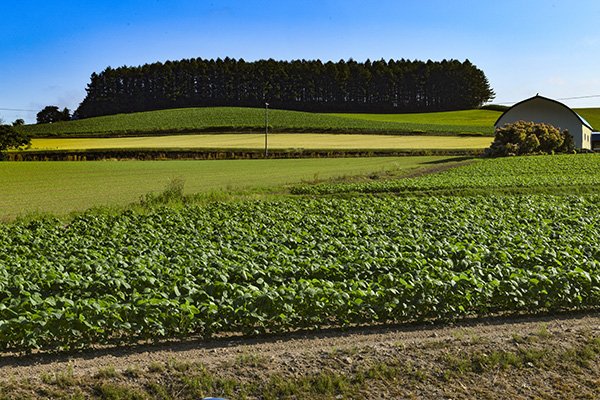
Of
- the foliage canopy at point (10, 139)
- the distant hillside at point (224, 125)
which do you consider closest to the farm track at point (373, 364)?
the foliage canopy at point (10, 139)

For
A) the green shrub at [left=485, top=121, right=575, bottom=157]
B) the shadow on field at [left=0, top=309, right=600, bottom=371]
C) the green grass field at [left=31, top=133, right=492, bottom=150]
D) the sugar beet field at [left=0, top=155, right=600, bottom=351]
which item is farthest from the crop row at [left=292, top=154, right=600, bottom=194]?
the green grass field at [left=31, top=133, right=492, bottom=150]

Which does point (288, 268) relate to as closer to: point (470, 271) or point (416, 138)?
point (470, 271)

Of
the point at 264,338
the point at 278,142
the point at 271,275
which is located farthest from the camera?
the point at 278,142

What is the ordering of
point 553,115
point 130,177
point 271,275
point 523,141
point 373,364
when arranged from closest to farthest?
point 373,364 < point 271,275 < point 130,177 < point 523,141 < point 553,115

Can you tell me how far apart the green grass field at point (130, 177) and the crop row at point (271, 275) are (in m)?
13.6

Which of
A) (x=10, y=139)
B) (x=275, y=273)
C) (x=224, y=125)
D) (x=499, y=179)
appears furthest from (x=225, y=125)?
(x=275, y=273)

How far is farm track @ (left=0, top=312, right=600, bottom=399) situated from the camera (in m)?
7.47

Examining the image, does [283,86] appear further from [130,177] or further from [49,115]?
[130,177]

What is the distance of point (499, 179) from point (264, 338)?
32.0 m

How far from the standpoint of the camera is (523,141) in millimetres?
64188

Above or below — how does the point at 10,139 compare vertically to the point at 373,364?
above

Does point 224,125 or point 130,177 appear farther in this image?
point 224,125

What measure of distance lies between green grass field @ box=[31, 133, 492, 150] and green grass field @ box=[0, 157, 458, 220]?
1211 cm

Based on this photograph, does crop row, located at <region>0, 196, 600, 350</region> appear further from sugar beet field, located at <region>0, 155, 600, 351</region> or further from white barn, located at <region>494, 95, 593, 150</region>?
white barn, located at <region>494, 95, 593, 150</region>
